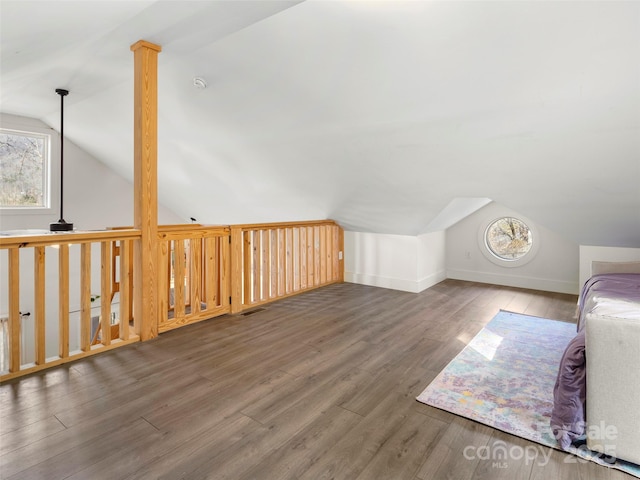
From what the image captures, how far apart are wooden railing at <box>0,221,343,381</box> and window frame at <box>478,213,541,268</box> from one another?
6.93 ft

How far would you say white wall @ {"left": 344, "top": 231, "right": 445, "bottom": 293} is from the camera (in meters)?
4.76

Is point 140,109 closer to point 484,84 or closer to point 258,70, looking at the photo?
point 258,70

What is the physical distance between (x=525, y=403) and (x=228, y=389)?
1.70 meters

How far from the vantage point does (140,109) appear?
286 cm

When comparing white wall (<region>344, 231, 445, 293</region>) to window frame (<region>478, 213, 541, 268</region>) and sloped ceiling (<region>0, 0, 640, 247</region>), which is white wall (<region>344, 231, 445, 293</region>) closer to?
sloped ceiling (<region>0, 0, 640, 247</region>)

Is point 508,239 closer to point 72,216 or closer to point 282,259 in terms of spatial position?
point 282,259

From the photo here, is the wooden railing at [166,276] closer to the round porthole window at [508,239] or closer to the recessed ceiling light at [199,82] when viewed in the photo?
the recessed ceiling light at [199,82]

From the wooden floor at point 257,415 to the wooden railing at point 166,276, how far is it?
21 cm

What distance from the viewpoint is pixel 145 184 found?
9.48ft

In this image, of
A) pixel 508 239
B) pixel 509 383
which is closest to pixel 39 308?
pixel 509 383

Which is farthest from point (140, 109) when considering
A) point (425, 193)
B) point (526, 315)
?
point (526, 315)

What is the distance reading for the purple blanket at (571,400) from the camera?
5.37ft

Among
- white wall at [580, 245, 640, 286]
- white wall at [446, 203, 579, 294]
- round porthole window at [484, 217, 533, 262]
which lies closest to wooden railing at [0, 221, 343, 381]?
white wall at [446, 203, 579, 294]

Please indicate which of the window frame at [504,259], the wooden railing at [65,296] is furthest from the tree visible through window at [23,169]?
the window frame at [504,259]
